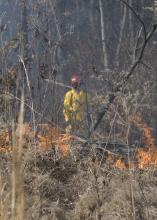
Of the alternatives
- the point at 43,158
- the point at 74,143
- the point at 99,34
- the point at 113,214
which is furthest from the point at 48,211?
the point at 99,34

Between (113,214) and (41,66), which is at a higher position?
(41,66)

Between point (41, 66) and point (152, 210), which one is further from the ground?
point (41, 66)

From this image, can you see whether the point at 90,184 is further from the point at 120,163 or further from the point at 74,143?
the point at 74,143

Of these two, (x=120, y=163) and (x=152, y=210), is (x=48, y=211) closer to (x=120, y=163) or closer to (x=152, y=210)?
(x=152, y=210)

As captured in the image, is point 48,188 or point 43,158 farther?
point 43,158

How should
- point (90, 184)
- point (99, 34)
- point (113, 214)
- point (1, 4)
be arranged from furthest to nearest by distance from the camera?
1. point (1, 4)
2. point (99, 34)
3. point (90, 184)
4. point (113, 214)

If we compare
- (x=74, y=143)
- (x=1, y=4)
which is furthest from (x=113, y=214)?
(x=1, y=4)

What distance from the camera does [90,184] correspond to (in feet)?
14.0

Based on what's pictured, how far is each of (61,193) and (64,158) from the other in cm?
65

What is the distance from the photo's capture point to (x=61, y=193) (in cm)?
436

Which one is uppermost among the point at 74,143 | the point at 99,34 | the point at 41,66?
the point at 41,66

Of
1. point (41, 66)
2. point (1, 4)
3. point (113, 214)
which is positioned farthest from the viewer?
point (1, 4)

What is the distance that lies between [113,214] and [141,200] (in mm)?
259

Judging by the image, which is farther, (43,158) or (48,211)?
(43,158)
